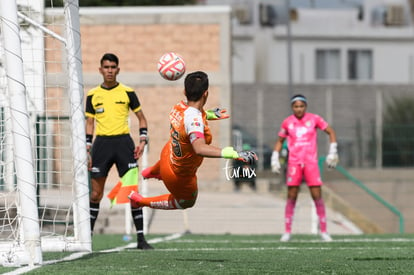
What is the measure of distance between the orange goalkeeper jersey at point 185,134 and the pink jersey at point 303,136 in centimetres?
450

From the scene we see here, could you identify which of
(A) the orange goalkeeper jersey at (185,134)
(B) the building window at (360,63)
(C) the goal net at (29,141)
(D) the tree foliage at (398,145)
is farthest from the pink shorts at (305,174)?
(B) the building window at (360,63)

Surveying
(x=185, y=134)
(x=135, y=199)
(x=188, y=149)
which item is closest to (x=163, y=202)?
(x=135, y=199)

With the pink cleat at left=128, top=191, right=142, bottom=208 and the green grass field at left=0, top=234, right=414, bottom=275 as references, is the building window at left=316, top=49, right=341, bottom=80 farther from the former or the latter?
the pink cleat at left=128, top=191, right=142, bottom=208

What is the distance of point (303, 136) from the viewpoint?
13.9 m

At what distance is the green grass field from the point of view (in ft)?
27.7

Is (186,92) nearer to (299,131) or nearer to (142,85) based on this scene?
(299,131)

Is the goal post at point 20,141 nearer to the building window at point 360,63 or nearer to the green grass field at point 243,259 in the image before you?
the green grass field at point 243,259

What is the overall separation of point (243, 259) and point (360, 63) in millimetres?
44403

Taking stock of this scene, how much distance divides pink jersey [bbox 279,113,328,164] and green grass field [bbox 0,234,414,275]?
1.43 m

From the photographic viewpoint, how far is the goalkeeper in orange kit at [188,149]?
874 centimetres

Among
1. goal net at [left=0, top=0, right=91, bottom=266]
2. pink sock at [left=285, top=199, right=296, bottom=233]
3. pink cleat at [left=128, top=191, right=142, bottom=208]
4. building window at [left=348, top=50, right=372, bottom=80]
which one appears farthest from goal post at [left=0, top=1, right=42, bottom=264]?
building window at [left=348, top=50, right=372, bottom=80]

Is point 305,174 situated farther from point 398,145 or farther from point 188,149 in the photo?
point 398,145

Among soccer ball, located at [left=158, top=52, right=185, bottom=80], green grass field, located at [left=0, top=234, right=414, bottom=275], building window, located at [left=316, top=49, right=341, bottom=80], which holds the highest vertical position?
building window, located at [left=316, top=49, right=341, bottom=80]

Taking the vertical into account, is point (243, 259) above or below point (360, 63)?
below
